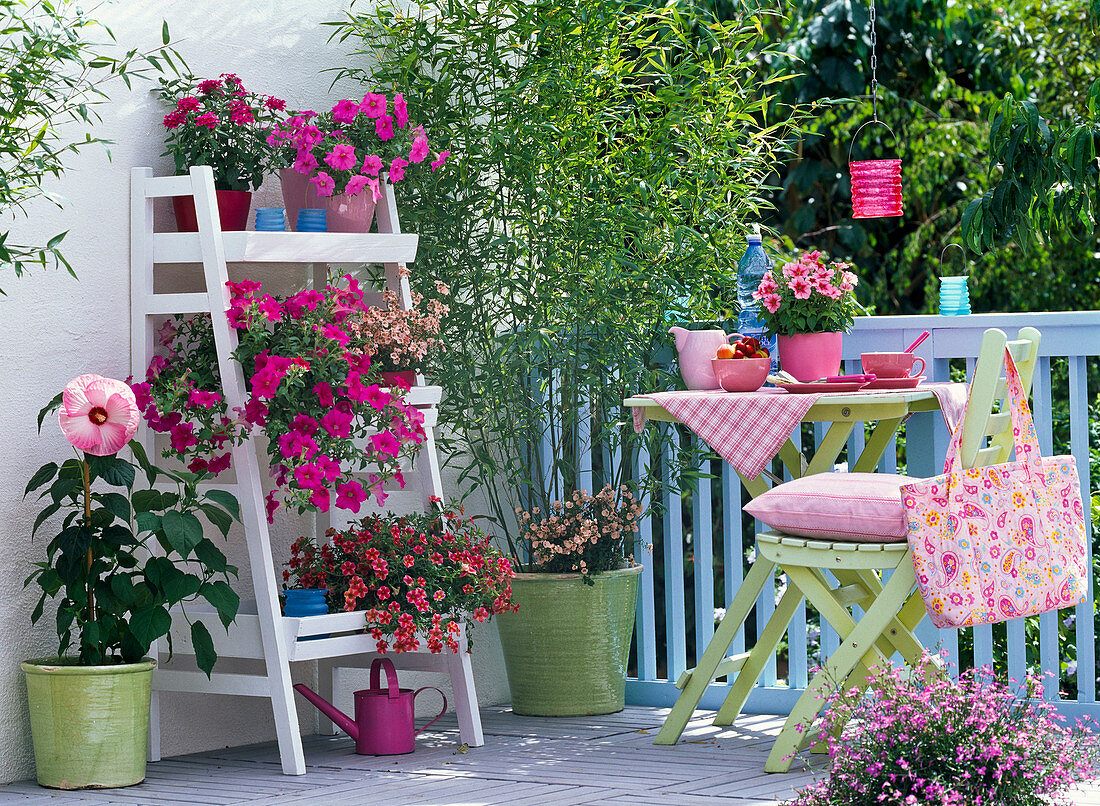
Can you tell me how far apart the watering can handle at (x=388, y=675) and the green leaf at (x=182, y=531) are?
638mm

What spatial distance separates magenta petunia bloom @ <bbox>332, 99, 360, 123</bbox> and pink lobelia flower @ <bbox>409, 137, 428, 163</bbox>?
169 millimetres

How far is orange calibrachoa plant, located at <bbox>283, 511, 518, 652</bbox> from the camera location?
360 cm

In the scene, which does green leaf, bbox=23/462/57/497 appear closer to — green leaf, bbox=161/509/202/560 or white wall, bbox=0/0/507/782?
white wall, bbox=0/0/507/782

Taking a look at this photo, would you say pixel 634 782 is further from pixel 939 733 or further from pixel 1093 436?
pixel 1093 436

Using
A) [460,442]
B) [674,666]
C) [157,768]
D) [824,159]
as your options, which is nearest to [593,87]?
[460,442]

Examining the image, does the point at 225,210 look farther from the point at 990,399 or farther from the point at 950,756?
the point at 950,756

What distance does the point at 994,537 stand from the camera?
3156mm

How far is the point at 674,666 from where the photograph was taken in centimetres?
439

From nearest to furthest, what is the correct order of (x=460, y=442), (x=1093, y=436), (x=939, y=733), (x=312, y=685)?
(x=939, y=733)
(x=312, y=685)
(x=460, y=442)
(x=1093, y=436)

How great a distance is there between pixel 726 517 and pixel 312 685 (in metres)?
1.26

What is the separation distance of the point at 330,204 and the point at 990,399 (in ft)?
5.60

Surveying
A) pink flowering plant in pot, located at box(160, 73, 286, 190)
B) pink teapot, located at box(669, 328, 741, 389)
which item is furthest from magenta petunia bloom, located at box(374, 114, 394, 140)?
pink teapot, located at box(669, 328, 741, 389)

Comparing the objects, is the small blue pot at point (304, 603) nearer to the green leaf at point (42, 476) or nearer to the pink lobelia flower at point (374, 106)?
the green leaf at point (42, 476)

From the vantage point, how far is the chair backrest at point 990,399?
3.08 metres
